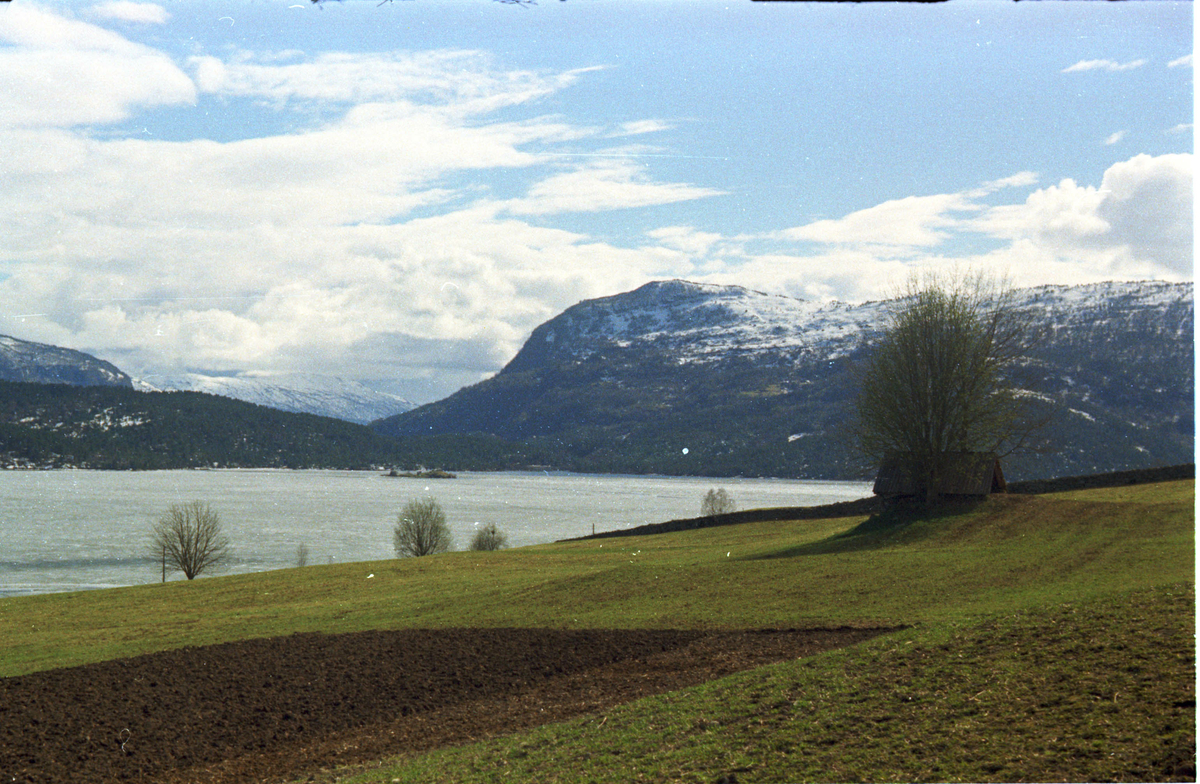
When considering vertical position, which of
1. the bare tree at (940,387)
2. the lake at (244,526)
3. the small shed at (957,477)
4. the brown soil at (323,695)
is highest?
the bare tree at (940,387)

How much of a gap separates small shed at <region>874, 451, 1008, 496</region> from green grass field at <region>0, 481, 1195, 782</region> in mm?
1867

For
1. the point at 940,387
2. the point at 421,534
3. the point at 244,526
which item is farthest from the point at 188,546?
the point at 940,387

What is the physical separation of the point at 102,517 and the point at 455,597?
120340mm

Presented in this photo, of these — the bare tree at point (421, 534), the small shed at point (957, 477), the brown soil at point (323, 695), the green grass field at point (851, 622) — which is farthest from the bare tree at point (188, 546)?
the brown soil at point (323, 695)

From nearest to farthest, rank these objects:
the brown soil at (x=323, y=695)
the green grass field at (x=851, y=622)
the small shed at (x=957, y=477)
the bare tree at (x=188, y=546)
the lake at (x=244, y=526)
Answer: the green grass field at (x=851, y=622) → the brown soil at (x=323, y=695) → the small shed at (x=957, y=477) → the bare tree at (x=188, y=546) → the lake at (x=244, y=526)

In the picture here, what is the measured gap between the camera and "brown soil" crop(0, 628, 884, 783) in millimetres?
16812

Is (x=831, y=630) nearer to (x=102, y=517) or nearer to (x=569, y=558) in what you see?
(x=569, y=558)

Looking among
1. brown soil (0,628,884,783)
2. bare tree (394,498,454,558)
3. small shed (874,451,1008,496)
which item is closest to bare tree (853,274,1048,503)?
small shed (874,451,1008,496)

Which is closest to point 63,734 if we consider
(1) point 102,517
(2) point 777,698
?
(2) point 777,698

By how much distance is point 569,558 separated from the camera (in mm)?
55656

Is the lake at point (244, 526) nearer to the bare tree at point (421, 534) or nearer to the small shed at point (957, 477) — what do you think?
the bare tree at point (421, 534)

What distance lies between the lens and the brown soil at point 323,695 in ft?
55.2

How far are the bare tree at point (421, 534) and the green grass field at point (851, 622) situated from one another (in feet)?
102

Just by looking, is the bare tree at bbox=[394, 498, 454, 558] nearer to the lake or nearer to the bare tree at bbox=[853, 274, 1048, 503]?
the lake
